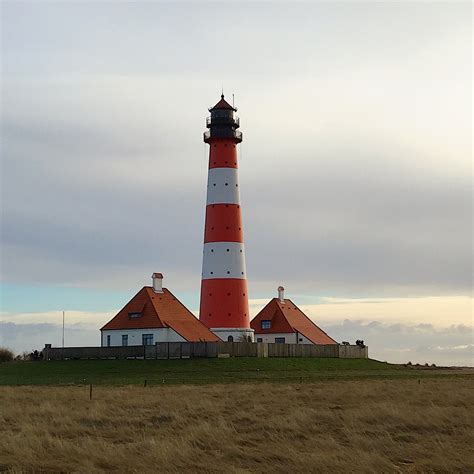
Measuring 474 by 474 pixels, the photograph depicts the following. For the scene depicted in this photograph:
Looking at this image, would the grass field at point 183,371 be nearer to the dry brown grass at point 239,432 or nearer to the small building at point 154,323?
the small building at point 154,323

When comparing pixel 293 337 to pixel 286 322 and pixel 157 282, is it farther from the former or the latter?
pixel 157 282

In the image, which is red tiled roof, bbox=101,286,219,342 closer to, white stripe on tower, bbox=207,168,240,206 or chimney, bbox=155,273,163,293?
chimney, bbox=155,273,163,293

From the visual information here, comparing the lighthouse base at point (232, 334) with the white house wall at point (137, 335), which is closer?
the lighthouse base at point (232, 334)

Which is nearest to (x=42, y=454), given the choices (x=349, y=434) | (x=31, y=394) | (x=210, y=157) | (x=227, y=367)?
(x=349, y=434)

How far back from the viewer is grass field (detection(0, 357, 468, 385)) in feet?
155

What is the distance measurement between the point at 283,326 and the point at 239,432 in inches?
2096

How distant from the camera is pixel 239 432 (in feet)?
71.1

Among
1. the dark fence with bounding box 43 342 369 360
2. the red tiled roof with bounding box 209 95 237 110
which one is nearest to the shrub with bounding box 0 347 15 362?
the dark fence with bounding box 43 342 369 360

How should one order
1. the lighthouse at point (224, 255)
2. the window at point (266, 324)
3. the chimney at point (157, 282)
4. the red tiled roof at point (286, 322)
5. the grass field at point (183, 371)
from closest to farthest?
the grass field at point (183, 371) < the lighthouse at point (224, 255) < the chimney at point (157, 282) < the red tiled roof at point (286, 322) < the window at point (266, 324)

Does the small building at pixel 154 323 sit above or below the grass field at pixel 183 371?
above

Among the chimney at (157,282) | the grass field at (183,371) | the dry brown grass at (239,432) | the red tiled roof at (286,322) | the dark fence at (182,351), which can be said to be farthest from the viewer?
the red tiled roof at (286,322)

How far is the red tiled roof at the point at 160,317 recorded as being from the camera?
61.9 metres

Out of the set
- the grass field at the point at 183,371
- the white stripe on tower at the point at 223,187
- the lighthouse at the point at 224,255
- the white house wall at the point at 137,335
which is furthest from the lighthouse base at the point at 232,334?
the white stripe on tower at the point at 223,187

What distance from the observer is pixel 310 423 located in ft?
76.0
